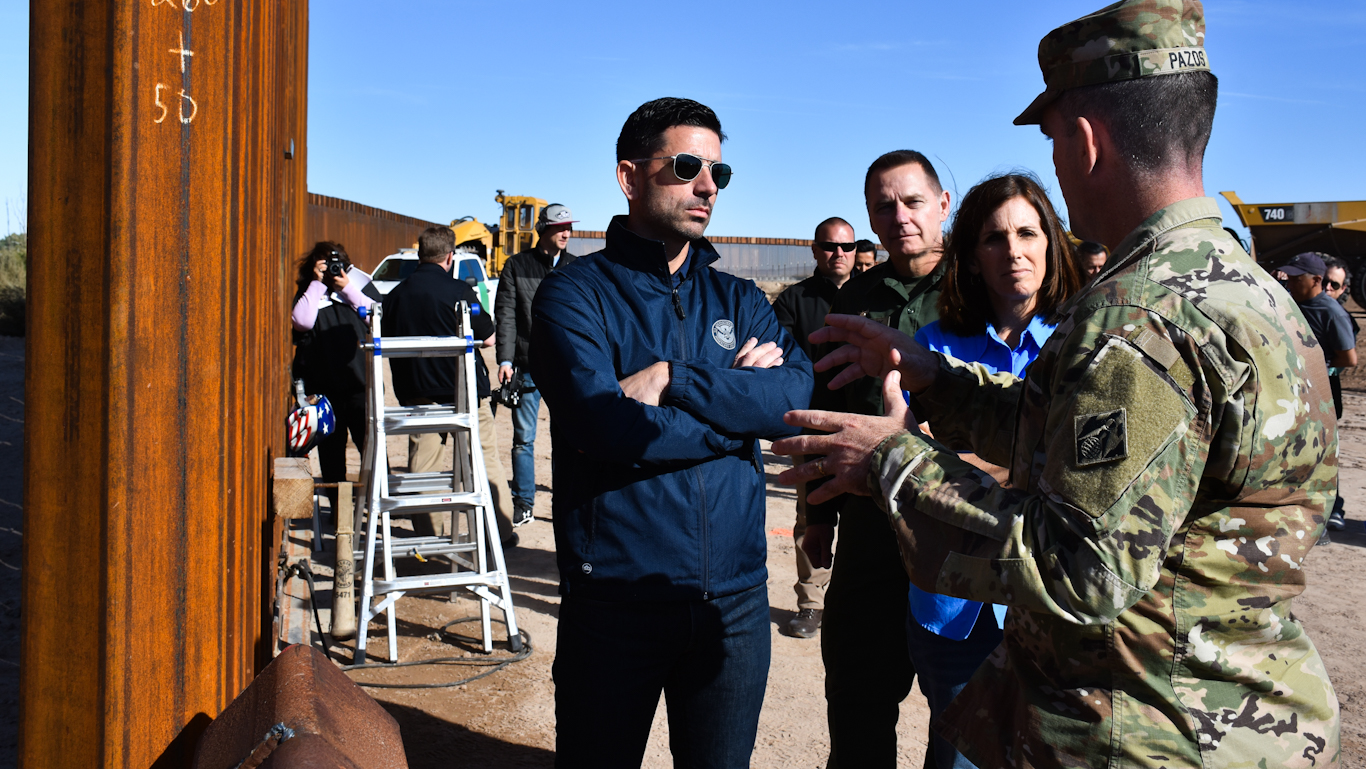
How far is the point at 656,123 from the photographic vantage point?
2602mm

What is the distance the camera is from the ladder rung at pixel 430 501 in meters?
4.83

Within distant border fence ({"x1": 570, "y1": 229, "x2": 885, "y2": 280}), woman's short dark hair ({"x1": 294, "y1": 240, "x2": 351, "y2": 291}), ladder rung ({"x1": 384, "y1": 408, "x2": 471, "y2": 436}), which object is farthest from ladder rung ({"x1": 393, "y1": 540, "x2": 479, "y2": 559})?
distant border fence ({"x1": 570, "y1": 229, "x2": 885, "y2": 280})

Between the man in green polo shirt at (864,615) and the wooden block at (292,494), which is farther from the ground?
the wooden block at (292,494)

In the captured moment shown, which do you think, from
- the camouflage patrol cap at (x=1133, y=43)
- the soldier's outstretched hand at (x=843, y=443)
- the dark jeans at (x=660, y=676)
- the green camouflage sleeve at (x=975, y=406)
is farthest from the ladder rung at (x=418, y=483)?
Result: the camouflage patrol cap at (x=1133, y=43)

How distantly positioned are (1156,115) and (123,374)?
169cm

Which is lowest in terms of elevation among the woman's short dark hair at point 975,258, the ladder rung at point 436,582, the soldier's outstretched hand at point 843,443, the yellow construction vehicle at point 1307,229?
the ladder rung at point 436,582

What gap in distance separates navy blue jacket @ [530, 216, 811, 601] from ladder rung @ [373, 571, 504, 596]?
249 centimetres

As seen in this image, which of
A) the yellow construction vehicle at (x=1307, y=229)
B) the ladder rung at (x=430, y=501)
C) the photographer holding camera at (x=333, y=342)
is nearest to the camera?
the ladder rung at (x=430, y=501)

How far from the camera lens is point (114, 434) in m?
1.53

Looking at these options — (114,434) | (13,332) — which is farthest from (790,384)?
(13,332)

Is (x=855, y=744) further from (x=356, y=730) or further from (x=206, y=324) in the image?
(x=206, y=324)

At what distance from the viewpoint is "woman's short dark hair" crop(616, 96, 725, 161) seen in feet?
8.50

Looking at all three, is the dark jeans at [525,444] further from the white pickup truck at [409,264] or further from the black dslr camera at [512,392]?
the white pickup truck at [409,264]

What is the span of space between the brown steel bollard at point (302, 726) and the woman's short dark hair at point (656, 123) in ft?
4.90
